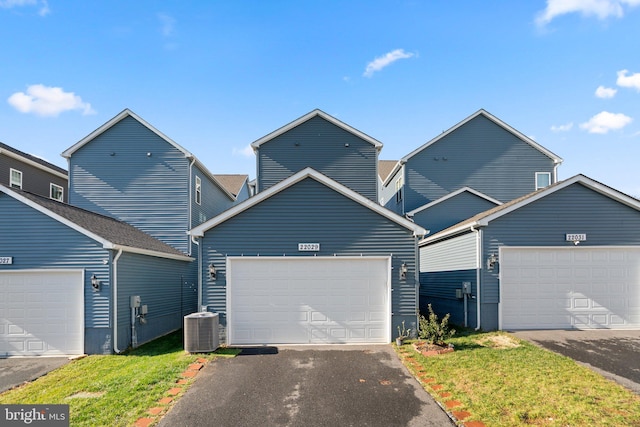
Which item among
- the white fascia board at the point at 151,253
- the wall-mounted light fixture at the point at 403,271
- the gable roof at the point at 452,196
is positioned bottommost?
the wall-mounted light fixture at the point at 403,271

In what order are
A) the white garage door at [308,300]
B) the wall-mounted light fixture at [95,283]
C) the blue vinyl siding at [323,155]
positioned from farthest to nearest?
the blue vinyl siding at [323,155]
the white garage door at [308,300]
the wall-mounted light fixture at [95,283]

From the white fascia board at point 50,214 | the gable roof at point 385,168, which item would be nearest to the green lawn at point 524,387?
the white fascia board at point 50,214

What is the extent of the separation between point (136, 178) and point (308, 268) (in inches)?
366

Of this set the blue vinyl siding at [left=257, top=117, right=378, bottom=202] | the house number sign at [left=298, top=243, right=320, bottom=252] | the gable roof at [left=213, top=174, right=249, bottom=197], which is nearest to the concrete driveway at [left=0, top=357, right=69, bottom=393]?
the house number sign at [left=298, top=243, right=320, bottom=252]

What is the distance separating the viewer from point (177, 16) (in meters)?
10.4

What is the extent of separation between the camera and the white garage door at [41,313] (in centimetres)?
935

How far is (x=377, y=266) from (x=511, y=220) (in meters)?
4.47

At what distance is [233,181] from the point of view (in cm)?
2772

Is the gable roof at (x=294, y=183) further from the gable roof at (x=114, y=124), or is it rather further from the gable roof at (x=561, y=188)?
the gable roof at (x=114, y=124)

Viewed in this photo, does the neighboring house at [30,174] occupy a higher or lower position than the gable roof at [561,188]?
higher

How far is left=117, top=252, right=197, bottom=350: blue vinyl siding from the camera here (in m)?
9.87

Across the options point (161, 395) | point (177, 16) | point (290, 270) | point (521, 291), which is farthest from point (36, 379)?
point (521, 291)

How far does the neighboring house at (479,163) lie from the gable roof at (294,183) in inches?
341

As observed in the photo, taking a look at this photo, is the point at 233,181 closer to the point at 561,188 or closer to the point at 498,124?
A: the point at 498,124
